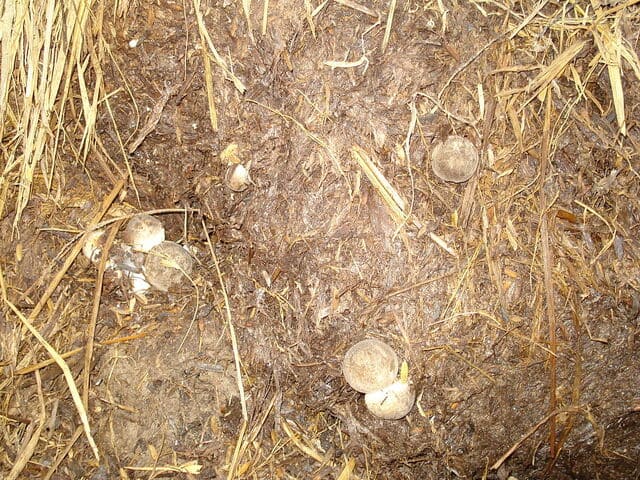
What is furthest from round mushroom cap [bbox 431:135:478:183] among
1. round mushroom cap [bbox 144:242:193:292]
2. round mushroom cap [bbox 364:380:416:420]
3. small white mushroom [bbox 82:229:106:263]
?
small white mushroom [bbox 82:229:106:263]

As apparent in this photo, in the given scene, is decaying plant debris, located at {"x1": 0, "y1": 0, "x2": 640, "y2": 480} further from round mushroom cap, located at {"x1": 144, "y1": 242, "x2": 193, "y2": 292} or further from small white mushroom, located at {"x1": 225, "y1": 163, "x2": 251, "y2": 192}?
round mushroom cap, located at {"x1": 144, "y1": 242, "x2": 193, "y2": 292}

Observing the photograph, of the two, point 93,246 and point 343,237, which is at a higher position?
point 343,237

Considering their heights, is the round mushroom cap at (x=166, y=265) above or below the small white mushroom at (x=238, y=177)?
below

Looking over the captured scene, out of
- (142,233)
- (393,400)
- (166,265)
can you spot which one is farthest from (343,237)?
(142,233)

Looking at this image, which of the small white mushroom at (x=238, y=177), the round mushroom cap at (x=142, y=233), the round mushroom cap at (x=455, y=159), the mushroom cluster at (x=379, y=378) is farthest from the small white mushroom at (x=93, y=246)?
the round mushroom cap at (x=455, y=159)

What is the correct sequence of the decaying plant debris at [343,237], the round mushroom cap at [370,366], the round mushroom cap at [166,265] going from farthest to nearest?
the round mushroom cap at [166,265]
the decaying plant debris at [343,237]
the round mushroom cap at [370,366]

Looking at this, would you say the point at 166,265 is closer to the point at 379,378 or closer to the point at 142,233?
the point at 142,233

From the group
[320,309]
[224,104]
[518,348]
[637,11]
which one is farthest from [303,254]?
[637,11]

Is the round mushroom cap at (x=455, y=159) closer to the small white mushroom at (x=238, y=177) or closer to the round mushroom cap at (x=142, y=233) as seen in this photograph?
the small white mushroom at (x=238, y=177)
